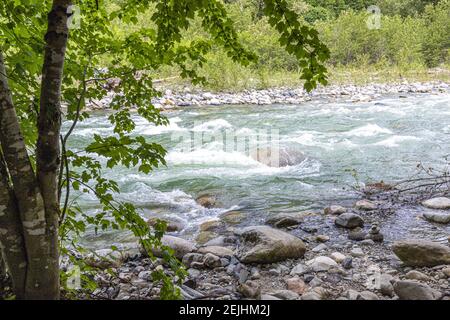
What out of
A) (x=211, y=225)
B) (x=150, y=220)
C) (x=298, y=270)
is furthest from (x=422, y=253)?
(x=150, y=220)

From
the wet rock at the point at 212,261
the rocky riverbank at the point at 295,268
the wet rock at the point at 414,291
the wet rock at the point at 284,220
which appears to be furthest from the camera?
the wet rock at the point at 284,220

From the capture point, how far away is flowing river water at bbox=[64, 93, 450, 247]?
600 centimetres

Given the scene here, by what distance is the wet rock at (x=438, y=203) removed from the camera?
5457 mm

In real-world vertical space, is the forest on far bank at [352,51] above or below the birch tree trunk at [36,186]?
above

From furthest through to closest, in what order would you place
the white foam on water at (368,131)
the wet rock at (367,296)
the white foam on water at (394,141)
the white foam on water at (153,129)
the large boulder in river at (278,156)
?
the white foam on water at (153,129) → the white foam on water at (368,131) → the white foam on water at (394,141) → the large boulder in river at (278,156) → the wet rock at (367,296)

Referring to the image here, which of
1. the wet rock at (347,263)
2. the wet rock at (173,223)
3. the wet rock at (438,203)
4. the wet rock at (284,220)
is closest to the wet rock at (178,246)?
the wet rock at (173,223)

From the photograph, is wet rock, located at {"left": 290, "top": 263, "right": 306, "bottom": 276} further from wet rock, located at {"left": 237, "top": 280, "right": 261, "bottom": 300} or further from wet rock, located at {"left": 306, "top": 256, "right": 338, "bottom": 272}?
wet rock, located at {"left": 237, "top": 280, "right": 261, "bottom": 300}

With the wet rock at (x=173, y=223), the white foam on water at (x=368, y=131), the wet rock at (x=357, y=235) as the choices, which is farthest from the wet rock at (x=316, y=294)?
the white foam on water at (x=368, y=131)

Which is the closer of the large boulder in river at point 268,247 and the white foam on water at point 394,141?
the large boulder in river at point 268,247

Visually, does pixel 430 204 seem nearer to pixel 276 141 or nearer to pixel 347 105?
pixel 276 141

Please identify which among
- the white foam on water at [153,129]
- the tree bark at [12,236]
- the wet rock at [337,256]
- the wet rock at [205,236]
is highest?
the tree bark at [12,236]

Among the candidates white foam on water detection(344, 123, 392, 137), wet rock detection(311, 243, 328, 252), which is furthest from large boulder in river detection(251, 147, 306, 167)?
wet rock detection(311, 243, 328, 252)

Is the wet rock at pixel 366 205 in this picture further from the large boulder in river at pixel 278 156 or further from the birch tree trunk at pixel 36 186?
→ the birch tree trunk at pixel 36 186
